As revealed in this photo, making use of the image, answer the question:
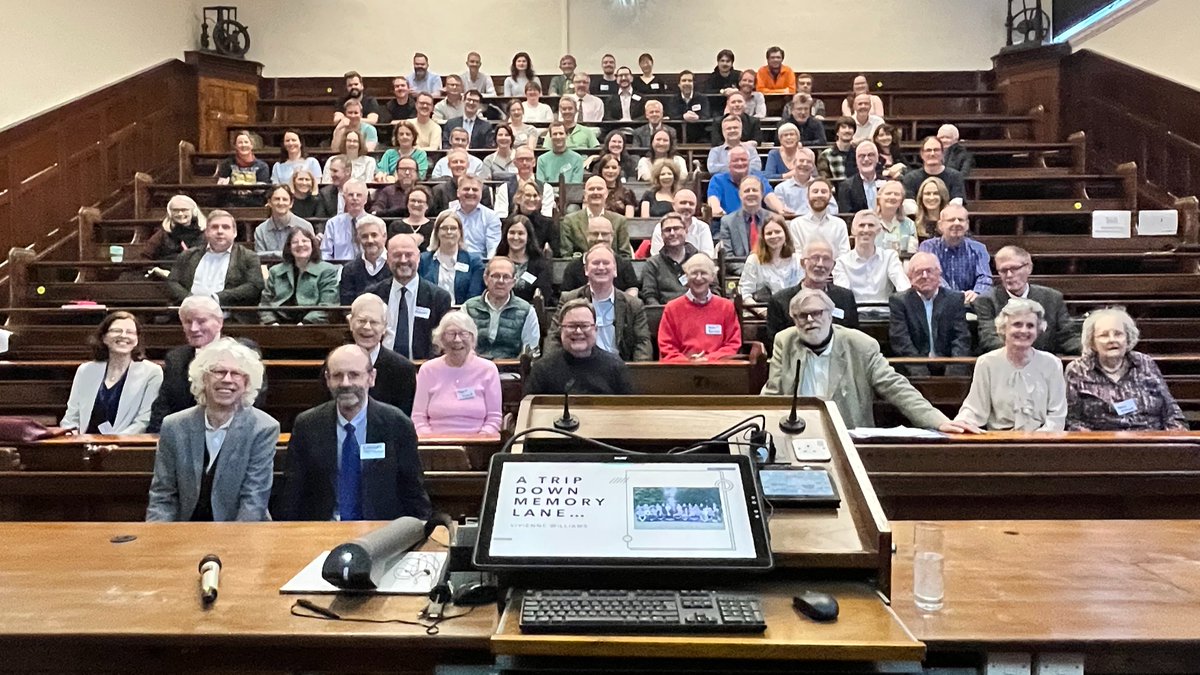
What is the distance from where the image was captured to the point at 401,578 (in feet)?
5.43

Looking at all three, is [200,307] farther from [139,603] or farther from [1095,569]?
[1095,569]

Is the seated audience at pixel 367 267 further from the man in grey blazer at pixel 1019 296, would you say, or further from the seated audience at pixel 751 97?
the seated audience at pixel 751 97

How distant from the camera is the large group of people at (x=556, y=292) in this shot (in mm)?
2832

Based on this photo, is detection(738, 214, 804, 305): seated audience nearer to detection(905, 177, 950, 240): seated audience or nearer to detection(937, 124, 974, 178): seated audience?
detection(905, 177, 950, 240): seated audience

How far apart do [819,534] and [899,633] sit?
0.73 feet

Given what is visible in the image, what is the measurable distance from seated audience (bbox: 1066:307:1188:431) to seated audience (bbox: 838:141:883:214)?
289 centimetres

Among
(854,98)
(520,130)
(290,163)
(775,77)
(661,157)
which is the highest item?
(775,77)

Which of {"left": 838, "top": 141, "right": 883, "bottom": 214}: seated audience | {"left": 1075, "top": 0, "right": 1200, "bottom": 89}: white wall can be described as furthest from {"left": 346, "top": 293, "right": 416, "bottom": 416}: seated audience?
{"left": 1075, "top": 0, "right": 1200, "bottom": 89}: white wall

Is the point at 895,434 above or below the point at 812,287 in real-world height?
below

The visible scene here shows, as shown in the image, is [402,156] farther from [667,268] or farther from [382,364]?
[382,364]

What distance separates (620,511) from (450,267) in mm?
4067

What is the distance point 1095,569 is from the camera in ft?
5.63

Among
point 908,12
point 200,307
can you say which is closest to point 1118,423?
point 200,307

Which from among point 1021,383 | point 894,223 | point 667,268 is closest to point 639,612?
point 1021,383
